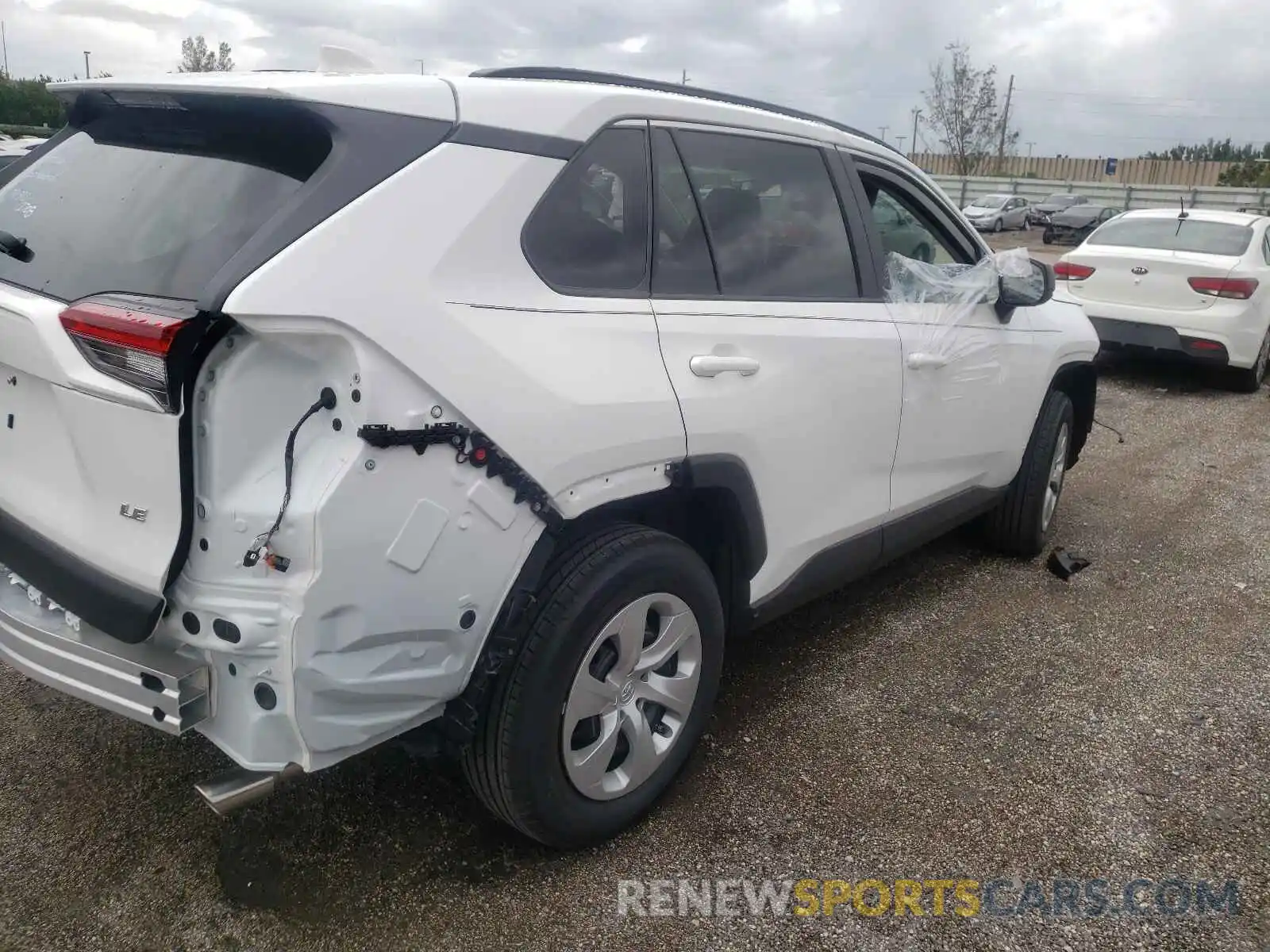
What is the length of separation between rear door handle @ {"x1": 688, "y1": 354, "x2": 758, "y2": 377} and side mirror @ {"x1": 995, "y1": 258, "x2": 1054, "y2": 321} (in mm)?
1676

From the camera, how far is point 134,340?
188 cm

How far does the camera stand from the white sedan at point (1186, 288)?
8.21 meters

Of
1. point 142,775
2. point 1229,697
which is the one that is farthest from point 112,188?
point 1229,697

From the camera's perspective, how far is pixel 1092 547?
4.97m

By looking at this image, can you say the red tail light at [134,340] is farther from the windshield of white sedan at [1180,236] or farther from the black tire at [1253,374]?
the black tire at [1253,374]

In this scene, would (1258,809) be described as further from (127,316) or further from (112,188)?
(112,188)

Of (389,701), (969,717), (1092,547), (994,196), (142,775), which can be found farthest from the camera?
(994,196)

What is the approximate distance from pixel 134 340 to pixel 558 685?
1.17 m

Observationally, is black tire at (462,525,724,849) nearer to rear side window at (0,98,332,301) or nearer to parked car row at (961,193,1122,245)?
rear side window at (0,98,332,301)

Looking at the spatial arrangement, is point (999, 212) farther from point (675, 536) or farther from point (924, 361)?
point (675, 536)

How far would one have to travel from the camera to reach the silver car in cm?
3180

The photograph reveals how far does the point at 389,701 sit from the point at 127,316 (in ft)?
3.10

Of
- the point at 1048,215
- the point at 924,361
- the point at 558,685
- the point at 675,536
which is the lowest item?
the point at 558,685

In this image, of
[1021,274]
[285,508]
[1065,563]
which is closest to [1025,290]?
[1021,274]
